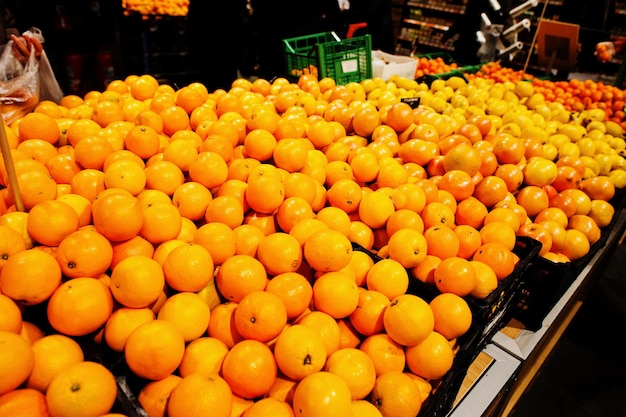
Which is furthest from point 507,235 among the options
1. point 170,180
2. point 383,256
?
point 170,180

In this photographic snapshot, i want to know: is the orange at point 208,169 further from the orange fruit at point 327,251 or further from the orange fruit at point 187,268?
the orange fruit at point 327,251

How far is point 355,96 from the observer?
2.80m

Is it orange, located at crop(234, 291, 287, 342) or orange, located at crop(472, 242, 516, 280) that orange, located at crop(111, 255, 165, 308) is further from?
orange, located at crop(472, 242, 516, 280)

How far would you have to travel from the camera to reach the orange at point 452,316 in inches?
49.2

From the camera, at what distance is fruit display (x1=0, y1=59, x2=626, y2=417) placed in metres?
1.02

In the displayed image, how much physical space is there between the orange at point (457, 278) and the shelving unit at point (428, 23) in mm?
10033

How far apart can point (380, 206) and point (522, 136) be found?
63.2 inches

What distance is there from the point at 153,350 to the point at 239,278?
337mm

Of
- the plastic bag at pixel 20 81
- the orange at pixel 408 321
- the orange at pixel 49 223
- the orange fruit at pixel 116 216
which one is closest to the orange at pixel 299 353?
the orange at pixel 408 321

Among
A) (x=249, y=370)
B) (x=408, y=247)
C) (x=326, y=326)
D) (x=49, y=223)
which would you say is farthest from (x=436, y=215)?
(x=49, y=223)

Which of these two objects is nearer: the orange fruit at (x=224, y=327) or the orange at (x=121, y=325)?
the orange at (x=121, y=325)

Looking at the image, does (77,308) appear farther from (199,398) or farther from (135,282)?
(199,398)

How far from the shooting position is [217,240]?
1341 millimetres

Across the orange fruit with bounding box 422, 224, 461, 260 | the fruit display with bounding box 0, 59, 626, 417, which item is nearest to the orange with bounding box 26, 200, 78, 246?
the fruit display with bounding box 0, 59, 626, 417
